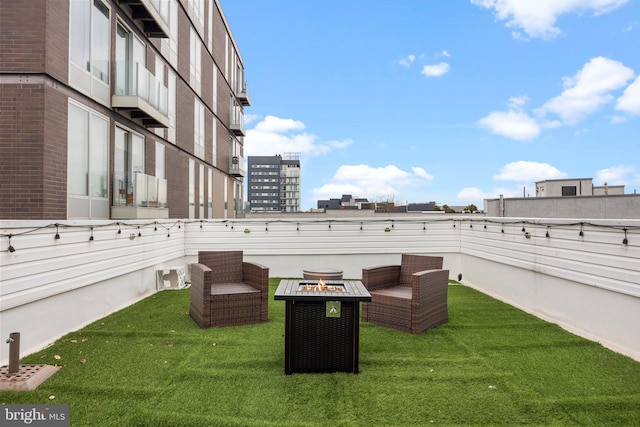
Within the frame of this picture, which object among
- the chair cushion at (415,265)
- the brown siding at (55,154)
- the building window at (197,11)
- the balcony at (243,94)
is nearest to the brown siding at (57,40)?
the brown siding at (55,154)

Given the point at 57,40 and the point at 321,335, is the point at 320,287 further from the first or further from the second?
the point at 57,40

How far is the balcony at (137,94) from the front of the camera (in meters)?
8.55

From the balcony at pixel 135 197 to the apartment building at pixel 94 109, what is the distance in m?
0.02

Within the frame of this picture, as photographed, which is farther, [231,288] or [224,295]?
[231,288]

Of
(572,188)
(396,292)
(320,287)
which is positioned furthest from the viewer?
(572,188)

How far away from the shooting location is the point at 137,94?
8.80 meters

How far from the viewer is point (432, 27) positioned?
15.3 m

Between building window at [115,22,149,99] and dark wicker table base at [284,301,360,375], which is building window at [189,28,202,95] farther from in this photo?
dark wicker table base at [284,301,360,375]

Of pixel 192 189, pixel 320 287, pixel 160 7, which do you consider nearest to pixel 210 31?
pixel 192 189

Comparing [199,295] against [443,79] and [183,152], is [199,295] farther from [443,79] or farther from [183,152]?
[443,79]

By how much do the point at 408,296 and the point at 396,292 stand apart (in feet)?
0.98

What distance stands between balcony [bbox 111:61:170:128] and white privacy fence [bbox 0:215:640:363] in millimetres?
2764

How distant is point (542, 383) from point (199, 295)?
4112 millimetres

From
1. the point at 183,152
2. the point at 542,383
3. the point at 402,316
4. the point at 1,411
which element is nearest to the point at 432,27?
the point at 183,152
